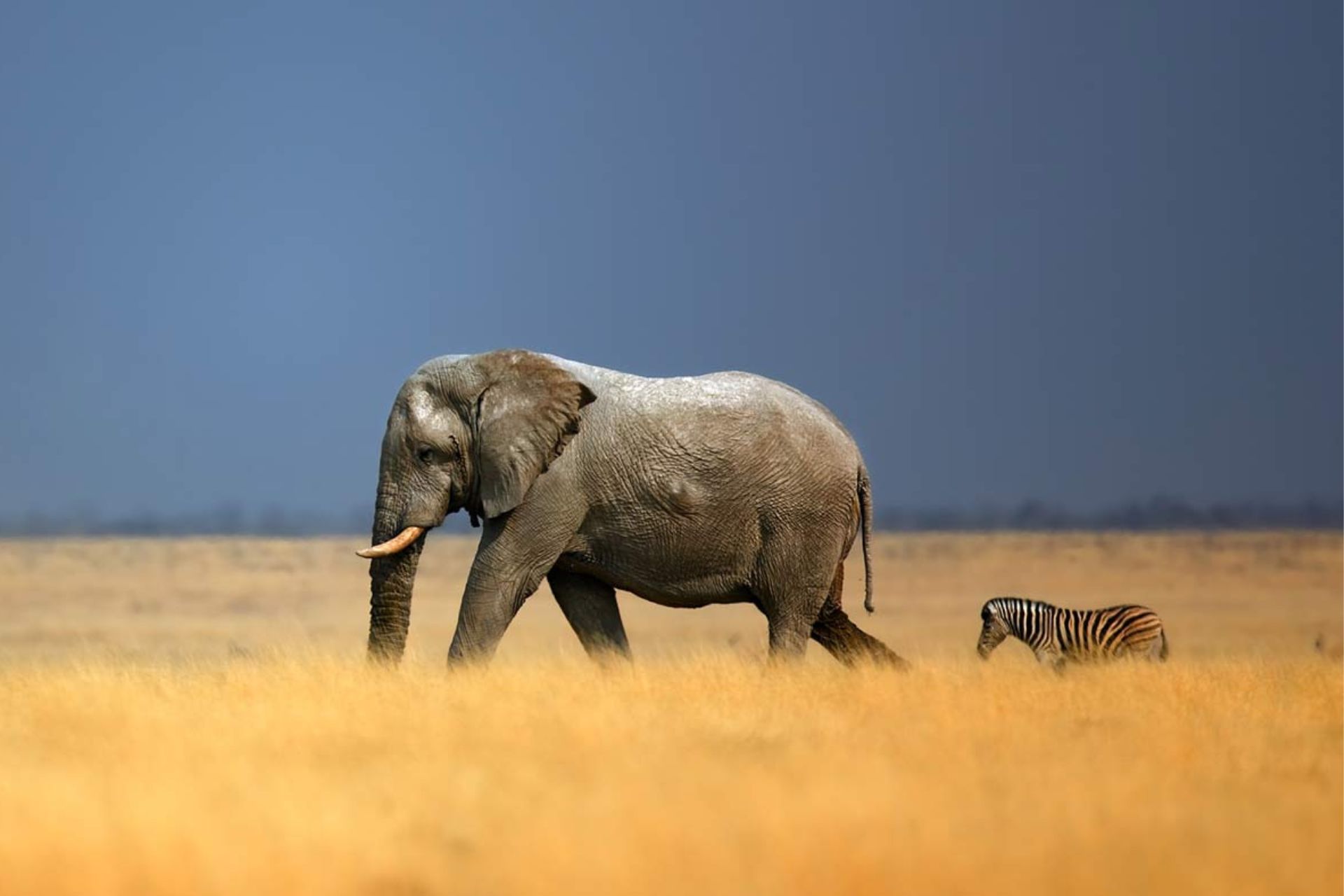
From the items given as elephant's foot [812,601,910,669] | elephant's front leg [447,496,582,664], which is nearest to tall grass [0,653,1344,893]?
elephant's front leg [447,496,582,664]

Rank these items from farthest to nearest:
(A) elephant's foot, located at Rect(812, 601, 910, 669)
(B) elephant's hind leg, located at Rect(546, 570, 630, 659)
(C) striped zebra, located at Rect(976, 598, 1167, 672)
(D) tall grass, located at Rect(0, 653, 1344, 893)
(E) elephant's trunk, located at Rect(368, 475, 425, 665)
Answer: (C) striped zebra, located at Rect(976, 598, 1167, 672), (A) elephant's foot, located at Rect(812, 601, 910, 669), (B) elephant's hind leg, located at Rect(546, 570, 630, 659), (E) elephant's trunk, located at Rect(368, 475, 425, 665), (D) tall grass, located at Rect(0, 653, 1344, 893)

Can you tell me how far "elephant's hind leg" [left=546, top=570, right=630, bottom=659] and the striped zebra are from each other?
4361mm

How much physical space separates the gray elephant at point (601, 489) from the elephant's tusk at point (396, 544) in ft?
0.06

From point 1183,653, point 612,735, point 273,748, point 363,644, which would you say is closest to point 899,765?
point 612,735

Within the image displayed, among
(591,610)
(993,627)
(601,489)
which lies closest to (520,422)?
(601,489)

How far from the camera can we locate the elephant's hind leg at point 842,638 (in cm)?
1773

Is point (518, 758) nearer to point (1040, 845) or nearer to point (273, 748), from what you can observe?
point (273, 748)

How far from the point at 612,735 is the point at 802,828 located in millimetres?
3066

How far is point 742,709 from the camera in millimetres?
14086

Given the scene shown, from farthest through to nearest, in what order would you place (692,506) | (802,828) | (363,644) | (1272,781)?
(363,644), (692,506), (1272,781), (802,828)

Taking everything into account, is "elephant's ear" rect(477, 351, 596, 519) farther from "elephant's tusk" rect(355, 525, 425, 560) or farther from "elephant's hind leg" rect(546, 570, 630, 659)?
"elephant's hind leg" rect(546, 570, 630, 659)

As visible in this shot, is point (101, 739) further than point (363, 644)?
No

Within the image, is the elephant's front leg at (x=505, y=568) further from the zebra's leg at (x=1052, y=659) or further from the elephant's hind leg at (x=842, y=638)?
the zebra's leg at (x=1052, y=659)

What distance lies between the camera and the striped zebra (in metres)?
19.8
